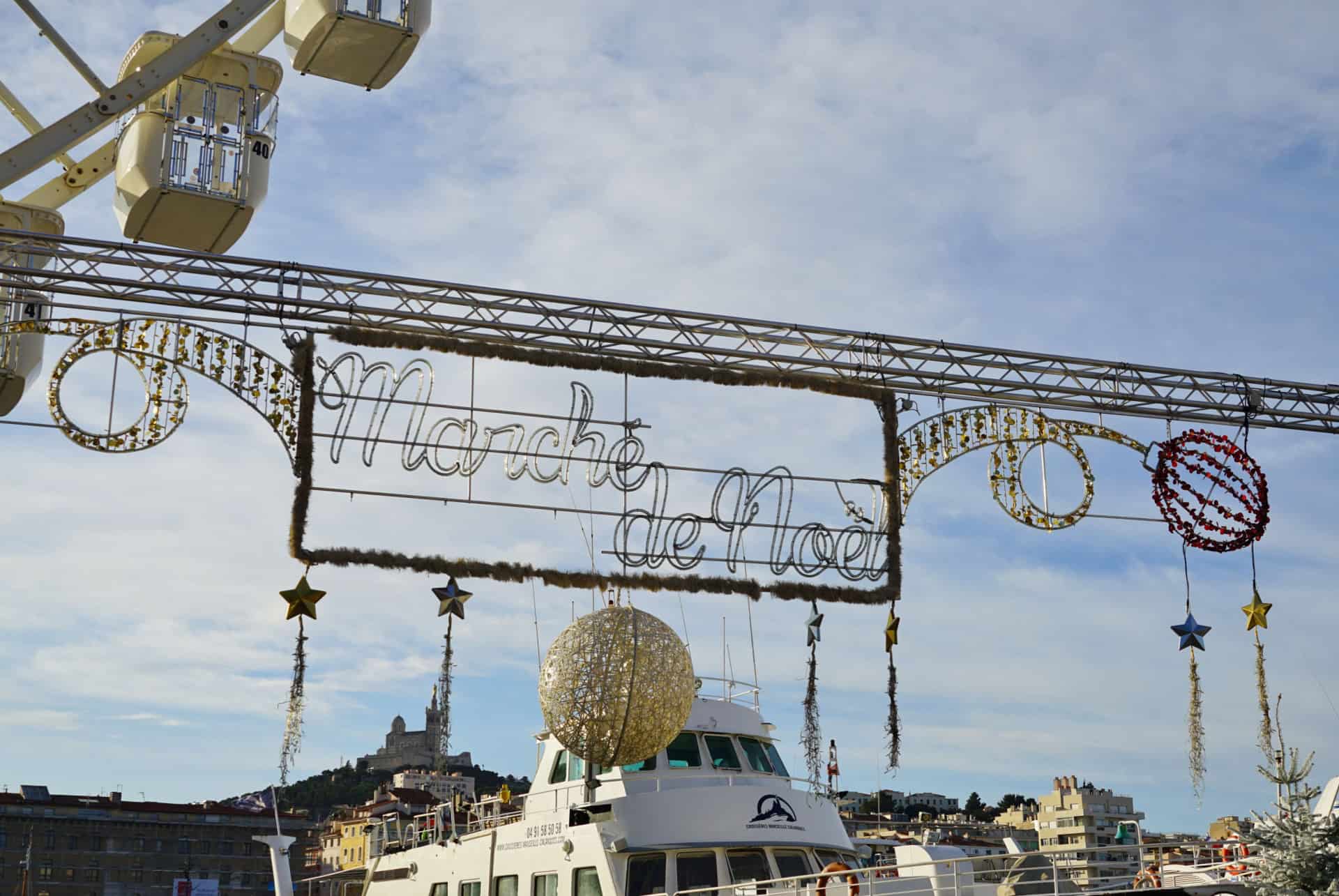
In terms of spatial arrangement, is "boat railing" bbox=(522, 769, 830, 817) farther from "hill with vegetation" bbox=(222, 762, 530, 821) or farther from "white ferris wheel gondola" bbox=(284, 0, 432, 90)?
"hill with vegetation" bbox=(222, 762, 530, 821)

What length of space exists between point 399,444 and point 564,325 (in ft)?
6.44

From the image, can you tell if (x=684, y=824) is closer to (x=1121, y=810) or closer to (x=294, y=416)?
(x=294, y=416)

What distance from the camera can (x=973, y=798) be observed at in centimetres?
8306

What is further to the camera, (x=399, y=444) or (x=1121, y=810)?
(x=1121, y=810)

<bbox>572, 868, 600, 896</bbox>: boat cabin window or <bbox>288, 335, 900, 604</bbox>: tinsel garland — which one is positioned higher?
<bbox>288, 335, 900, 604</bbox>: tinsel garland

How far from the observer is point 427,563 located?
12594 mm

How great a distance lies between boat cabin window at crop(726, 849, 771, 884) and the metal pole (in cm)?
976

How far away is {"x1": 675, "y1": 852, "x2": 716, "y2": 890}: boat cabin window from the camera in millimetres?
14789

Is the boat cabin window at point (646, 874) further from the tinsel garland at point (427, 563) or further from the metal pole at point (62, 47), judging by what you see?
the metal pole at point (62, 47)

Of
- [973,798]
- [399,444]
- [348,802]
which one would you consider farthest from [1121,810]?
[399,444]

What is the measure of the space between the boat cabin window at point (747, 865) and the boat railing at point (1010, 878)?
233mm

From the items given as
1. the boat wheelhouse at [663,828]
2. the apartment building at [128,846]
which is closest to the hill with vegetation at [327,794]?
the apartment building at [128,846]

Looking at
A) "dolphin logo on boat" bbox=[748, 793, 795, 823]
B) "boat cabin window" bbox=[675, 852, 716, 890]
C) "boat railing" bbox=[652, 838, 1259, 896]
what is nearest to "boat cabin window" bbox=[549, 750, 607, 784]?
"boat cabin window" bbox=[675, 852, 716, 890]

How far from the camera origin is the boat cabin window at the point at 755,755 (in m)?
17.4
